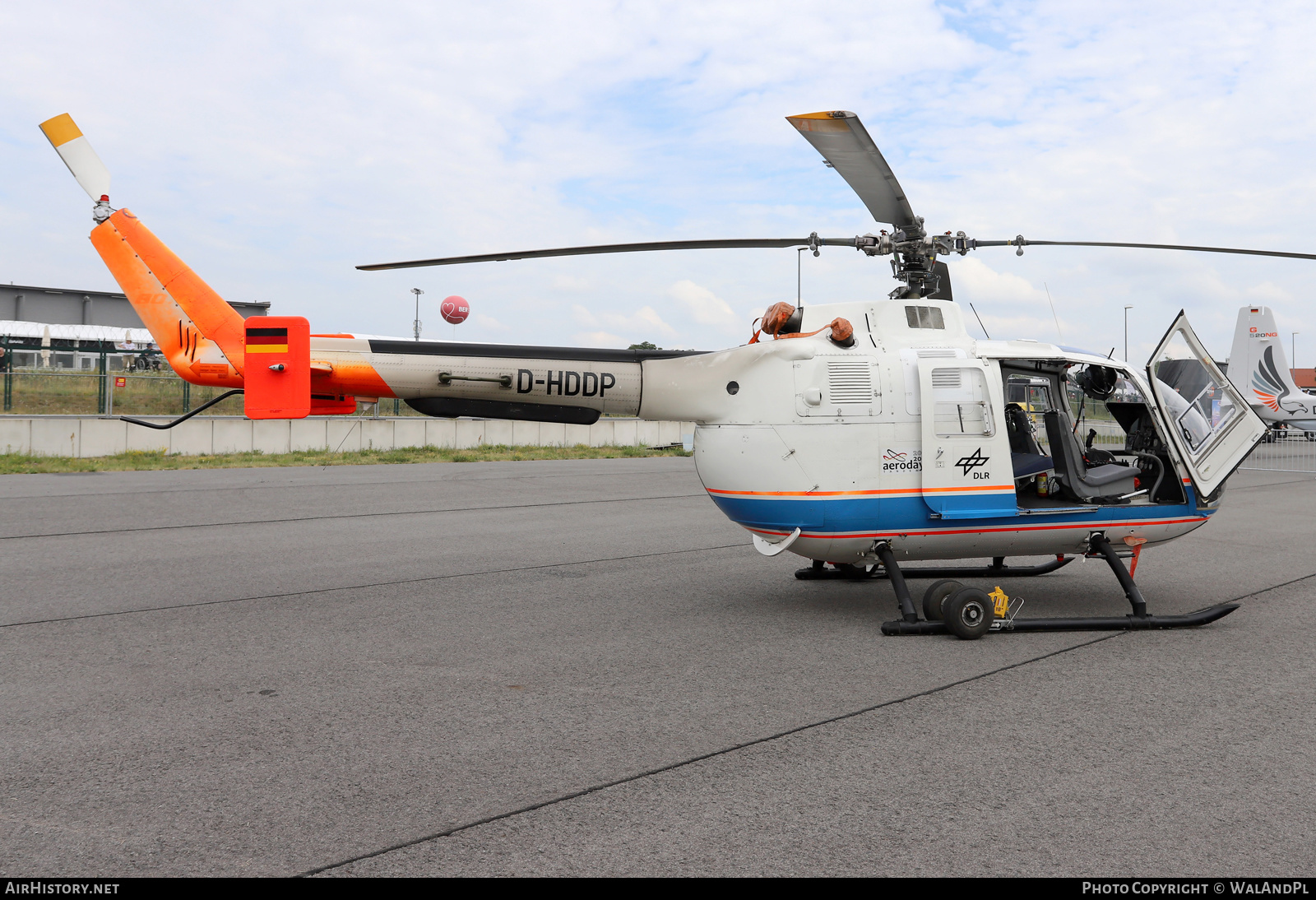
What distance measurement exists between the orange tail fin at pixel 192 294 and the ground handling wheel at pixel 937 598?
5.70 metres

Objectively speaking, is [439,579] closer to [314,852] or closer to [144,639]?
[144,639]

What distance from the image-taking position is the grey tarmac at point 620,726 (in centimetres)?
331

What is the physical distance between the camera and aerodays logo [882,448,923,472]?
6945mm

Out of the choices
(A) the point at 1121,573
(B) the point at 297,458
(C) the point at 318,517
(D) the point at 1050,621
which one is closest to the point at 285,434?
(B) the point at 297,458

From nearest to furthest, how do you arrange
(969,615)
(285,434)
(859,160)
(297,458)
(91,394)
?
(859,160) < (969,615) < (297,458) < (285,434) < (91,394)

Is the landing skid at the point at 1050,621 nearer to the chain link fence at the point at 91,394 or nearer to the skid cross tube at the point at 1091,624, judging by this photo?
the skid cross tube at the point at 1091,624

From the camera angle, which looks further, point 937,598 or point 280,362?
point 280,362

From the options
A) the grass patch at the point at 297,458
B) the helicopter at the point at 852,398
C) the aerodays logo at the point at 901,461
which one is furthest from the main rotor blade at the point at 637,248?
the grass patch at the point at 297,458

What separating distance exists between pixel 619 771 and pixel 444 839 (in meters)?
0.91

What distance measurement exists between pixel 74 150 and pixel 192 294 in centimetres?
146

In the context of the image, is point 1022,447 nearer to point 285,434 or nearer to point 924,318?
point 924,318

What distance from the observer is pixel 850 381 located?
7.00 metres

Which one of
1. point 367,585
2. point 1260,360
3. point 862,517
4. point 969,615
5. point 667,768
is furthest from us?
point 1260,360
